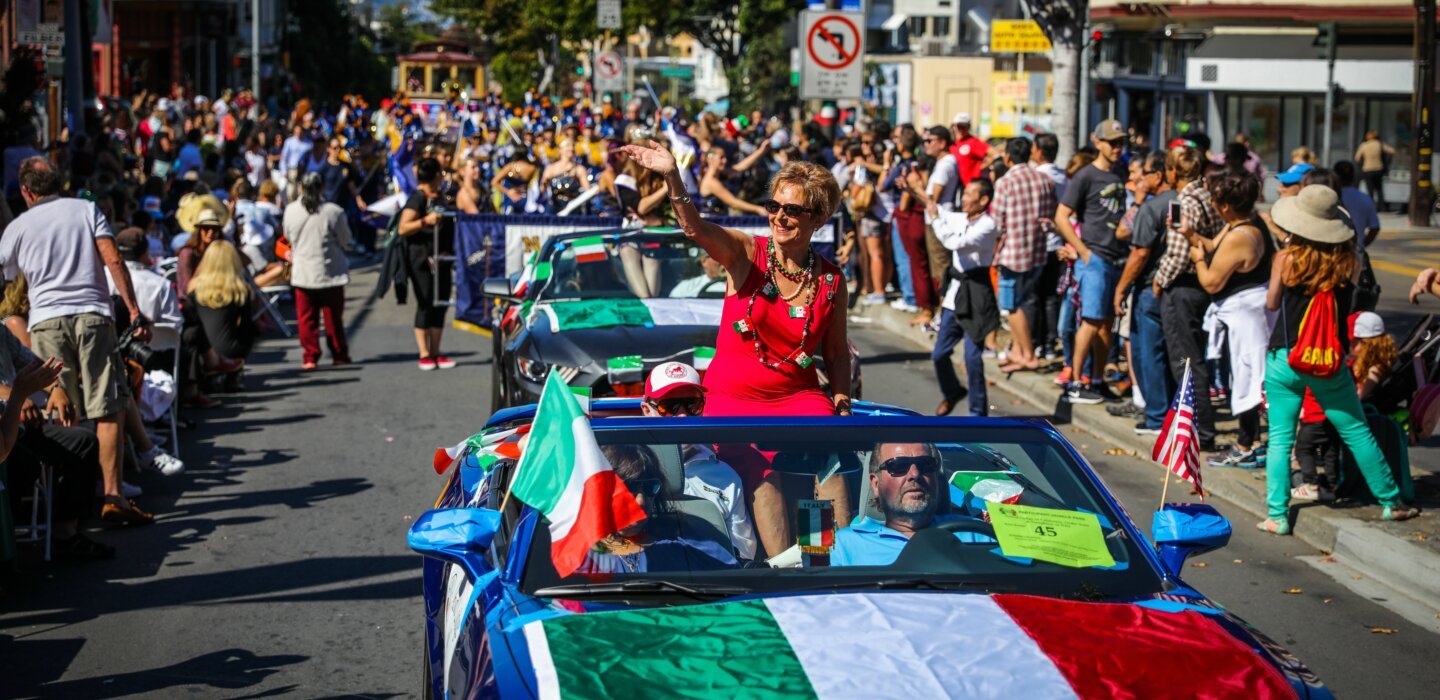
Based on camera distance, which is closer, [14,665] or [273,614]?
[14,665]

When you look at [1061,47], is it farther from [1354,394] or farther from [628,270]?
[1354,394]

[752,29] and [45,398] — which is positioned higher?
[752,29]

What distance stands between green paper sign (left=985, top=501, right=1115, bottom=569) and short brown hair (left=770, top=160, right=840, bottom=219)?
1613 mm

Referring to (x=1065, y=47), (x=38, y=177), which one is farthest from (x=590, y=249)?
(x=1065, y=47)

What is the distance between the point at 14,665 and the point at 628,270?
5017 millimetres

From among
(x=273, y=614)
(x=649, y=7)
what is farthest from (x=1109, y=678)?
(x=649, y=7)

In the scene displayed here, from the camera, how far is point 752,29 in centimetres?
7944

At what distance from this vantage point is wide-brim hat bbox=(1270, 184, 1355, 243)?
26.3 feet

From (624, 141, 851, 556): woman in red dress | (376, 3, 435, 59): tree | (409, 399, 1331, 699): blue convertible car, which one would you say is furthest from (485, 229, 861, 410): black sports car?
(376, 3, 435, 59): tree

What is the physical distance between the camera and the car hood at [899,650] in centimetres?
355

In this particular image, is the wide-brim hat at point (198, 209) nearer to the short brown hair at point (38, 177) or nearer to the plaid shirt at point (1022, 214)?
the short brown hair at point (38, 177)

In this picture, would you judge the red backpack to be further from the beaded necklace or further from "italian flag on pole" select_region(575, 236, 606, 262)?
"italian flag on pole" select_region(575, 236, 606, 262)

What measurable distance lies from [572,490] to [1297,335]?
202 inches

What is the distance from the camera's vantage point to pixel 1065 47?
18141mm
